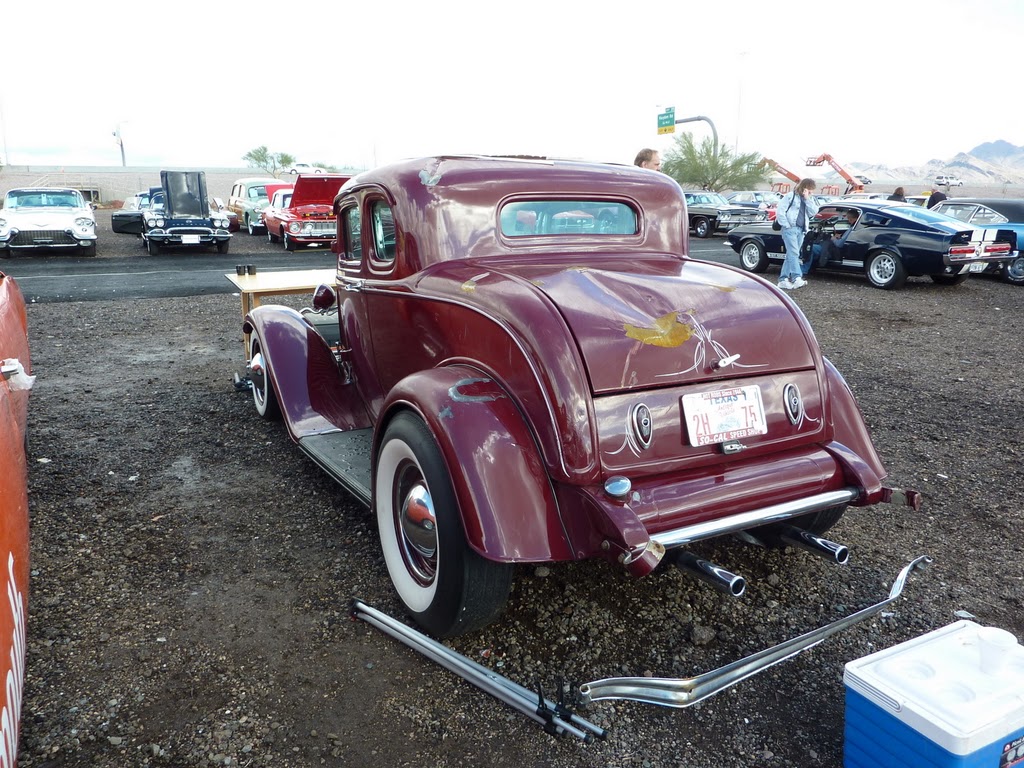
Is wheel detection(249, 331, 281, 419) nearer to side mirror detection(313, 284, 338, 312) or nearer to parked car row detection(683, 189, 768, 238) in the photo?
side mirror detection(313, 284, 338, 312)

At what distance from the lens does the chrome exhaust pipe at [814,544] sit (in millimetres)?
2615

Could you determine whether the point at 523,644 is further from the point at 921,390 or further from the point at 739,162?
the point at 739,162

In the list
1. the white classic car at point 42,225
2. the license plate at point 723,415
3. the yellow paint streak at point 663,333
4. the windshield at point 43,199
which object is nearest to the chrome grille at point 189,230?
the white classic car at point 42,225

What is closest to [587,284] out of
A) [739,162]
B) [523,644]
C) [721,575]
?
[721,575]

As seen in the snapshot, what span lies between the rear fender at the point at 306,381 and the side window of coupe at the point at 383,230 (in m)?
0.93

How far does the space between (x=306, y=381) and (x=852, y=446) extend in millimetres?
2941

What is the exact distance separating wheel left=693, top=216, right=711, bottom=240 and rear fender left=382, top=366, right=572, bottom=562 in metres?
20.7

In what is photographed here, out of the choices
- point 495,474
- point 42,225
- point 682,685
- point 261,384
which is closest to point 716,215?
point 42,225

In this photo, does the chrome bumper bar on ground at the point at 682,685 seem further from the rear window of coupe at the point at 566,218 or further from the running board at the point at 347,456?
the rear window of coupe at the point at 566,218

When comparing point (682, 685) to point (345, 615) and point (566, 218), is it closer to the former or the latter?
point (345, 615)

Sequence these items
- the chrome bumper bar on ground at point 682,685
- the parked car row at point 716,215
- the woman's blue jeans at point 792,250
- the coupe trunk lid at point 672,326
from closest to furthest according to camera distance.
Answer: the chrome bumper bar on ground at point 682,685, the coupe trunk lid at point 672,326, the woman's blue jeans at point 792,250, the parked car row at point 716,215

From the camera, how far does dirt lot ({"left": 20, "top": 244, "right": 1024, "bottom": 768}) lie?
2277 mm

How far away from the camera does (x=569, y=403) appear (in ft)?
7.95

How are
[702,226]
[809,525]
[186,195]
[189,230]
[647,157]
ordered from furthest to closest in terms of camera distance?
1. [702,226]
2. [186,195]
3. [189,230]
4. [647,157]
5. [809,525]
